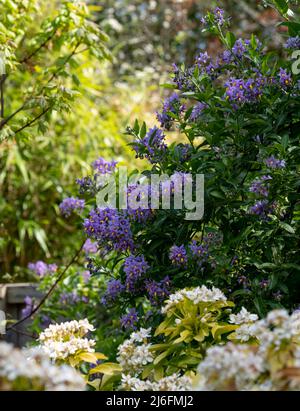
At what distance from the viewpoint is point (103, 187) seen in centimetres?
246

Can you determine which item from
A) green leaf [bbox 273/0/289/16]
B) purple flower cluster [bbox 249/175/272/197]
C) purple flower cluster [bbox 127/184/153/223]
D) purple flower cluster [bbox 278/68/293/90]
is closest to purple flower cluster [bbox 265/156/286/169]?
purple flower cluster [bbox 249/175/272/197]

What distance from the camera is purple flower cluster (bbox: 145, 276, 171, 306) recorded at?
2094mm

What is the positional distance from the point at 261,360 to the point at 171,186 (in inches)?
34.9

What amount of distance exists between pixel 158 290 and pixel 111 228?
9.8 inches

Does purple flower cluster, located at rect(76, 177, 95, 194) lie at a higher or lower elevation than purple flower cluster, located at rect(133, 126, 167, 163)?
lower

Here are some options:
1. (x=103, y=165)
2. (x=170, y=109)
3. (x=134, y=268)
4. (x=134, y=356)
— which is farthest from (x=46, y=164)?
(x=134, y=356)

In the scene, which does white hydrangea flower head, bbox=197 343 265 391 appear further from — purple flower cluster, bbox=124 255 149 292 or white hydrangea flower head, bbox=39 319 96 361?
purple flower cluster, bbox=124 255 149 292

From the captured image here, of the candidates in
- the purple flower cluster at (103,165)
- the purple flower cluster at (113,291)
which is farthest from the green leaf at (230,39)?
the purple flower cluster at (113,291)

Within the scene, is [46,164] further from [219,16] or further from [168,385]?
[168,385]

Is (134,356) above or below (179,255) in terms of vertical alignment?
below

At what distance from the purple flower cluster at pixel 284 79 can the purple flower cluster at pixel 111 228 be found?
2.17ft

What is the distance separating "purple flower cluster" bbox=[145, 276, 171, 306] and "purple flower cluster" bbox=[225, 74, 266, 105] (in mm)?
603

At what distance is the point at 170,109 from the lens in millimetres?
2330

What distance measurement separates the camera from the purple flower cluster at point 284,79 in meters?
2.13
